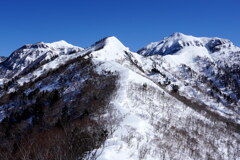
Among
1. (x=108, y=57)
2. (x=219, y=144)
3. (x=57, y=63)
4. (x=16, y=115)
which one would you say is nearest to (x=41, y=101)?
(x=16, y=115)

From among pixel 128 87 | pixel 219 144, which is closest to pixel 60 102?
pixel 128 87

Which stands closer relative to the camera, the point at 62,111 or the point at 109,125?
the point at 109,125

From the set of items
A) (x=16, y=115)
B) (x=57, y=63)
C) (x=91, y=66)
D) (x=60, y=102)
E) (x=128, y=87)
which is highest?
(x=57, y=63)

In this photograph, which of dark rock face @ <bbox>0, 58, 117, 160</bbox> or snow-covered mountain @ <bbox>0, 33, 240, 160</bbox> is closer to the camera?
snow-covered mountain @ <bbox>0, 33, 240, 160</bbox>

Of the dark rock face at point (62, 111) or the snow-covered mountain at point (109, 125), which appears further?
the dark rock face at point (62, 111)

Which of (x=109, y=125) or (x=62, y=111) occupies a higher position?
(x=62, y=111)

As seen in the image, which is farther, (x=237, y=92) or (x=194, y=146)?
(x=237, y=92)

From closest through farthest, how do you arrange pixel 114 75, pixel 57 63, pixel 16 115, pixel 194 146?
pixel 194 146, pixel 16 115, pixel 114 75, pixel 57 63

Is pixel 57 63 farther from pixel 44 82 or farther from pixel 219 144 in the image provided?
pixel 219 144

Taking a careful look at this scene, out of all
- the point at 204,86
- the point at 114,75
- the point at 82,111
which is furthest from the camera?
the point at 204,86

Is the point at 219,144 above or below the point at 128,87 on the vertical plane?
below
